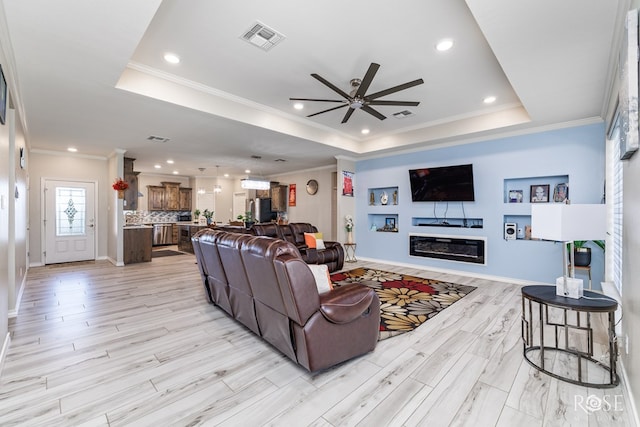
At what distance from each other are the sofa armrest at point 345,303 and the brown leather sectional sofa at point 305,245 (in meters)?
3.11

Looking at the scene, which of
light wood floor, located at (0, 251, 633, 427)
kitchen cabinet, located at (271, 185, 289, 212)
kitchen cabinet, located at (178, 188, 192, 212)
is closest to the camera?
light wood floor, located at (0, 251, 633, 427)

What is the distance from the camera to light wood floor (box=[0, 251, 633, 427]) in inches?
70.7

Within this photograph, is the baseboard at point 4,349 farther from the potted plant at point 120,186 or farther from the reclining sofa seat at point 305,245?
the potted plant at point 120,186

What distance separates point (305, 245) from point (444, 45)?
4.58 metres

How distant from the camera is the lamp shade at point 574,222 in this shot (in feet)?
7.32

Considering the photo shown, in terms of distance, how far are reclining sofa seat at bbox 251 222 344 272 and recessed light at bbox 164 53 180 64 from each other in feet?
11.3

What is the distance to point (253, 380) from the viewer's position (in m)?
2.19

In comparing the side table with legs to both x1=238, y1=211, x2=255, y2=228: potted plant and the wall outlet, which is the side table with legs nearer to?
the wall outlet

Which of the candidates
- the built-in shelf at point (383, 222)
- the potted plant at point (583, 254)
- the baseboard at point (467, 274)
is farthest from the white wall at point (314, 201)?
the potted plant at point (583, 254)

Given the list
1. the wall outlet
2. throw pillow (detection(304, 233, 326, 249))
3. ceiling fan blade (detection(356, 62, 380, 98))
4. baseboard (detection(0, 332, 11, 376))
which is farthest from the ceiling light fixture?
the wall outlet

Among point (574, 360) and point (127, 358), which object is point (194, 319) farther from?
point (574, 360)

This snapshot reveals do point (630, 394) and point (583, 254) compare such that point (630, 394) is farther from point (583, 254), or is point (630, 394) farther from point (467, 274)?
point (467, 274)

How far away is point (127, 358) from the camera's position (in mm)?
2510

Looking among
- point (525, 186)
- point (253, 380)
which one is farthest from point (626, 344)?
point (525, 186)
